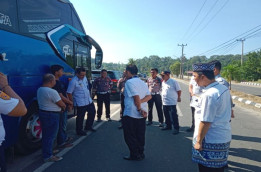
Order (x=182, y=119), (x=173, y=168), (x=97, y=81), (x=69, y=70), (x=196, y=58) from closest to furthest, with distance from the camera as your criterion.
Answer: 1. (x=173, y=168)
2. (x=69, y=70)
3. (x=97, y=81)
4. (x=182, y=119)
5. (x=196, y=58)

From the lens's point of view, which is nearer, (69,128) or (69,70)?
(69,70)

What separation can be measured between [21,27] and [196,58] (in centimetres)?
→ 14855

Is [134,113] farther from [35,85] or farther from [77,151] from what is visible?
[35,85]

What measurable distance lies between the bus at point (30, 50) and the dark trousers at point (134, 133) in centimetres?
193

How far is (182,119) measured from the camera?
7391mm

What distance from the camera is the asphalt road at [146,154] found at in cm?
349

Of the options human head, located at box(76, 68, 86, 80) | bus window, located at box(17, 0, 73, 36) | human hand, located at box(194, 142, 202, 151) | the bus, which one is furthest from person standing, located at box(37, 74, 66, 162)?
human hand, located at box(194, 142, 202, 151)

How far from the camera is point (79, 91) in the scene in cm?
509

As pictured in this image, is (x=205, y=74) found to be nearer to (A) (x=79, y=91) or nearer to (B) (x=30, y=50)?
(B) (x=30, y=50)

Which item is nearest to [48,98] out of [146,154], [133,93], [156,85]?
[133,93]

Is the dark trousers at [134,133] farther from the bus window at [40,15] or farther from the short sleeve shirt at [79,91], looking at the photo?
the bus window at [40,15]

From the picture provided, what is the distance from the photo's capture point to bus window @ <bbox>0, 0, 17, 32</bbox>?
3.28m

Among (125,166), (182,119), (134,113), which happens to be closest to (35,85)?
(134,113)

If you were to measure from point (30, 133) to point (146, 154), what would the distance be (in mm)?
2426
